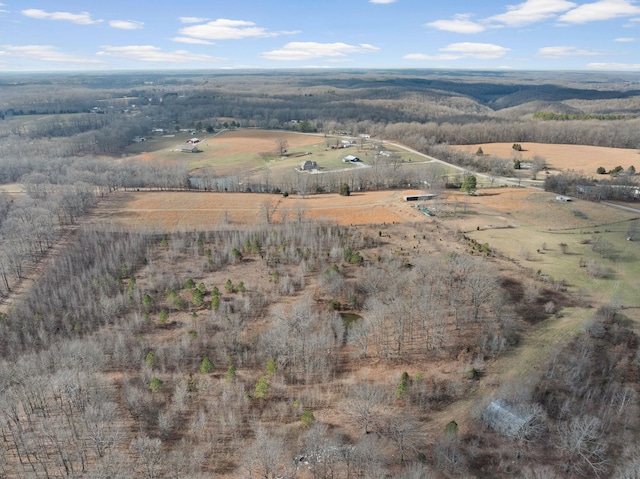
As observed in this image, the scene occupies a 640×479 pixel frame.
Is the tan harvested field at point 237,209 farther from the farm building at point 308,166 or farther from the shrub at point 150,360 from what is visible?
the shrub at point 150,360

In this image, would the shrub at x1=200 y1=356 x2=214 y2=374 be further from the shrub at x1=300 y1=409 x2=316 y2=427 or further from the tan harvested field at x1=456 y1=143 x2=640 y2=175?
the tan harvested field at x1=456 y1=143 x2=640 y2=175

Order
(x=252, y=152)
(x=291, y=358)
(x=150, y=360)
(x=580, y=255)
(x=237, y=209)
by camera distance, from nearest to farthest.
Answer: (x=150, y=360), (x=291, y=358), (x=580, y=255), (x=237, y=209), (x=252, y=152)

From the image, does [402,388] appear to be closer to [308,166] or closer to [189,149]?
[308,166]

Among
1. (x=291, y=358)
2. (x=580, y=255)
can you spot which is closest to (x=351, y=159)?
(x=580, y=255)

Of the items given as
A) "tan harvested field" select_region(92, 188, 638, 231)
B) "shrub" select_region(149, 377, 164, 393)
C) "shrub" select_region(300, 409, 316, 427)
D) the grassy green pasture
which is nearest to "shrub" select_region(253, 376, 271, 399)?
"shrub" select_region(300, 409, 316, 427)

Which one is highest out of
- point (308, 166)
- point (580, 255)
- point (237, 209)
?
point (308, 166)

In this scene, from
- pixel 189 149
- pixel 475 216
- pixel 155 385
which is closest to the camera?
pixel 155 385

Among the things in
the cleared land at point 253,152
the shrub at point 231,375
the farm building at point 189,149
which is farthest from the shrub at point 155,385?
the farm building at point 189,149
